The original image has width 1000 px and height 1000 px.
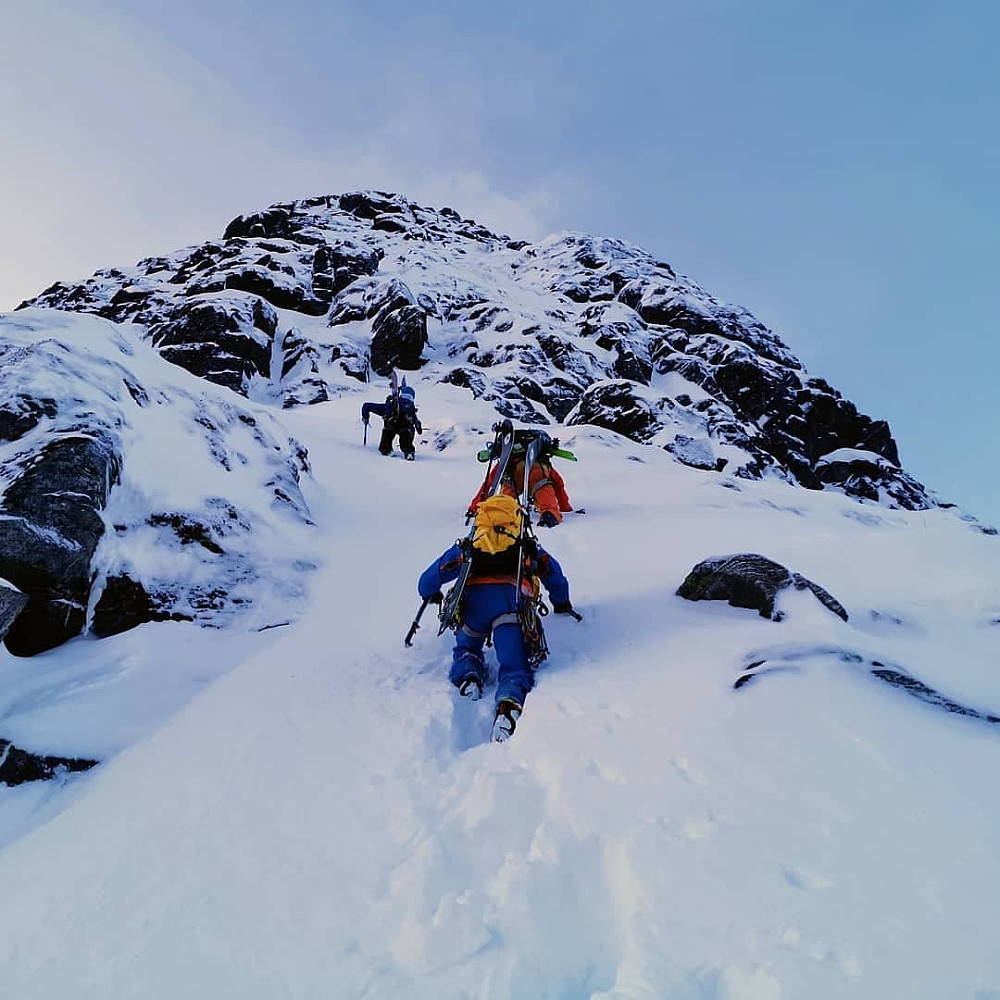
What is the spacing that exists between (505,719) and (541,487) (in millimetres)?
5503

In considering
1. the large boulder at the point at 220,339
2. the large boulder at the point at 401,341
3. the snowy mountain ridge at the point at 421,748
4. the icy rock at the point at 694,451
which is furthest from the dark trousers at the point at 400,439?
the large boulder at the point at 401,341

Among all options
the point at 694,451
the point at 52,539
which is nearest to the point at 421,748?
the point at 52,539

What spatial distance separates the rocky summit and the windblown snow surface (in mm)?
925

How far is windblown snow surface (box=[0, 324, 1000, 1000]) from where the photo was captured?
1.84 m

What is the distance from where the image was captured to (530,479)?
897 cm

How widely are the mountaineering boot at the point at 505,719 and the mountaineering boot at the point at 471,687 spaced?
340 millimetres

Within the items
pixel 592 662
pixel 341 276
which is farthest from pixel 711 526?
pixel 341 276

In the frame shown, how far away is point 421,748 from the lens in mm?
3414

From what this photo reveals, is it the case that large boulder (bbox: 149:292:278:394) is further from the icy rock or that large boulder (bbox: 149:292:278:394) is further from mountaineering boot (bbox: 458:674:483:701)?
mountaineering boot (bbox: 458:674:483:701)

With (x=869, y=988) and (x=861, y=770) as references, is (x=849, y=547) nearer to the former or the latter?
(x=861, y=770)

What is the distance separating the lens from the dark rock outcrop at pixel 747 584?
4648mm

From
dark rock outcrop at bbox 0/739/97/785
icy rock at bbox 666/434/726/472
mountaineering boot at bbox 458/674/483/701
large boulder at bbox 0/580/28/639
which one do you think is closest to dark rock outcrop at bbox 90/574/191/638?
large boulder at bbox 0/580/28/639

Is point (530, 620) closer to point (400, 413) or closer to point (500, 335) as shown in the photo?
point (400, 413)

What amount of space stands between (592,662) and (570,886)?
7.80 ft
